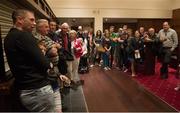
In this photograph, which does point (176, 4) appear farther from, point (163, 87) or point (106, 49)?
point (163, 87)

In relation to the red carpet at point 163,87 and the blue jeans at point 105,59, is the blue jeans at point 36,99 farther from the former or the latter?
the blue jeans at point 105,59

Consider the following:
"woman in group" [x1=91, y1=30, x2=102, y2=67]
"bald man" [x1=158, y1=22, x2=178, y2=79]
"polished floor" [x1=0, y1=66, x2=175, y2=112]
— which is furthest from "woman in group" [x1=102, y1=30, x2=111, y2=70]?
"bald man" [x1=158, y1=22, x2=178, y2=79]

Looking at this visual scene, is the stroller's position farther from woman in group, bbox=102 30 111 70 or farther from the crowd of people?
woman in group, bbox=102 30 111 70

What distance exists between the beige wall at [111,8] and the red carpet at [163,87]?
5540mm

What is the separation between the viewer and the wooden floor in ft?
13.2

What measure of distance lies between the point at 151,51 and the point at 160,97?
2680mm

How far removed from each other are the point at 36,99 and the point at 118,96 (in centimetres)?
302

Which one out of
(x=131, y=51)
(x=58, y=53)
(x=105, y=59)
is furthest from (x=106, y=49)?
(x=58, y=53)

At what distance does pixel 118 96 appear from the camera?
4.75m

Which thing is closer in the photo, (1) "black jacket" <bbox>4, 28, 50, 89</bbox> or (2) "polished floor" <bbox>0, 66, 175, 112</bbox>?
(1) "black jacket" <bbox>4, 28, 50, 89</bbox>

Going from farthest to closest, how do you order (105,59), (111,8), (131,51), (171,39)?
(111,8) → (105,59) → (131,51) → (171,39)

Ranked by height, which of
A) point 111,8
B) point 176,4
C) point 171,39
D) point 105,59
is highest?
point 176,4

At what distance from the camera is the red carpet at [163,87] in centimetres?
447

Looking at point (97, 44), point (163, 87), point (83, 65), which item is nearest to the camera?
point (163, 87)
